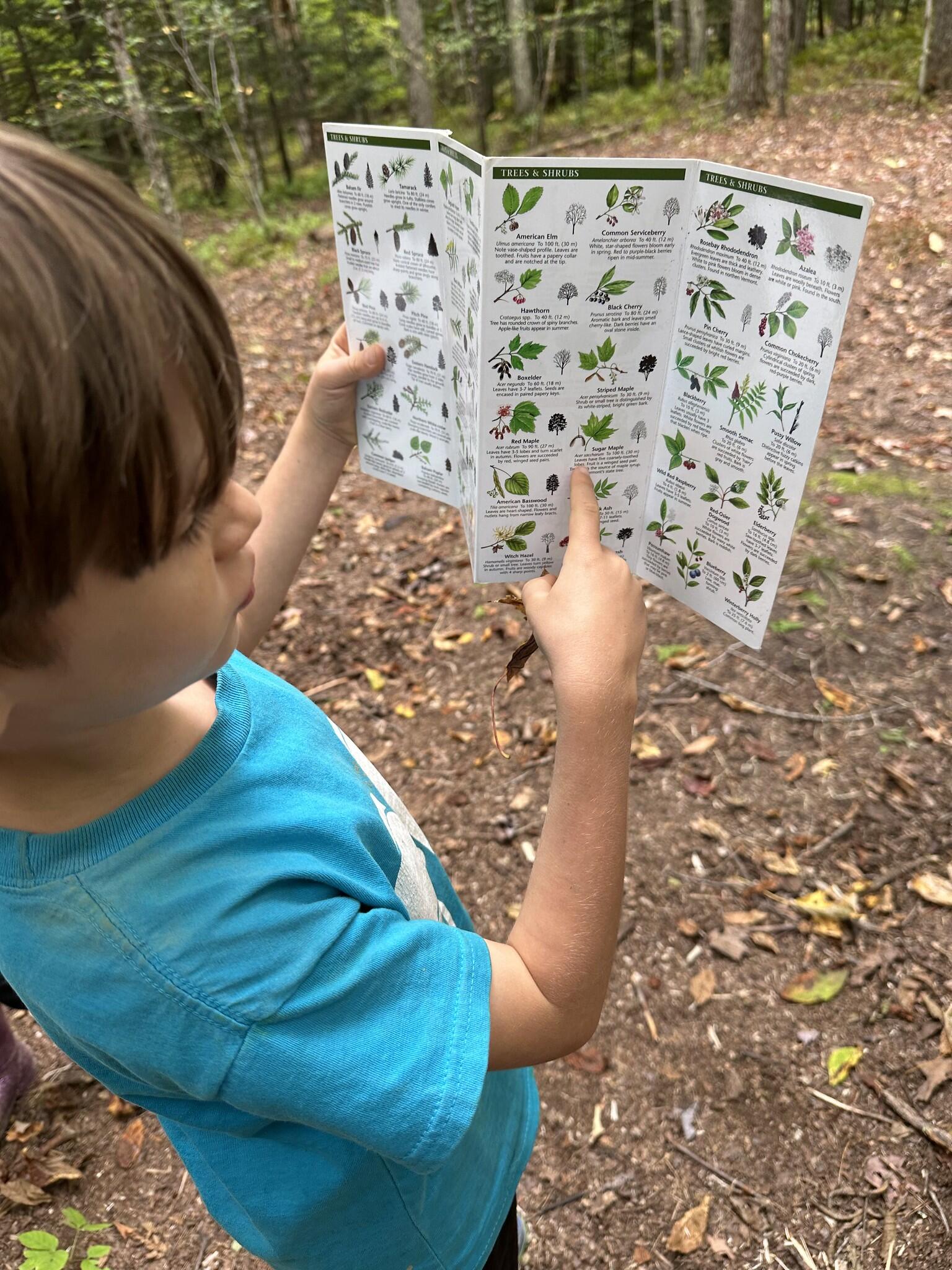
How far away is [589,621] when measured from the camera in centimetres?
103

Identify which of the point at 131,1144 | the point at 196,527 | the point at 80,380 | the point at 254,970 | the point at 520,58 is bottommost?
the point at 131,1144

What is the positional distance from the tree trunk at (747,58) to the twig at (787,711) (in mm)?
9715

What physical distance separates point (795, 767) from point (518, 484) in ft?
6.47

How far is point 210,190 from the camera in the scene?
53.2ft

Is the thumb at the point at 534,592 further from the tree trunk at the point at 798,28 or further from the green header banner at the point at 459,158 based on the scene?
the tree trunk at the point at 798,28

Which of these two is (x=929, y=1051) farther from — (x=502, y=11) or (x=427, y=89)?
(x=502, y=11)

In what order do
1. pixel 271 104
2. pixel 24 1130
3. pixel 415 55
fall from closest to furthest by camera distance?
1. pixel 24 1130
2. pixel 415 55
3. pixel 271 104

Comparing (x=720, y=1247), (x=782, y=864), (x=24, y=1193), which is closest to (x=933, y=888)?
(x=782, y=864)

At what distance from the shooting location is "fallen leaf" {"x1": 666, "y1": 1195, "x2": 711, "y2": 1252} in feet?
6.20

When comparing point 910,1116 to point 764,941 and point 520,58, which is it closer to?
point 764,941

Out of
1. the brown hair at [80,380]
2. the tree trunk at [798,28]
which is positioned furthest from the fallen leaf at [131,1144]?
the tree trunk at [798,28]

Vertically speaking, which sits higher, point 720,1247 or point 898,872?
point 898,872

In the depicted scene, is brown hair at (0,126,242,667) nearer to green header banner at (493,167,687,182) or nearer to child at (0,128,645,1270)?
child at (0,128,645,1270)

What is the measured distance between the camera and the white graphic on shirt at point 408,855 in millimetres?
1062
